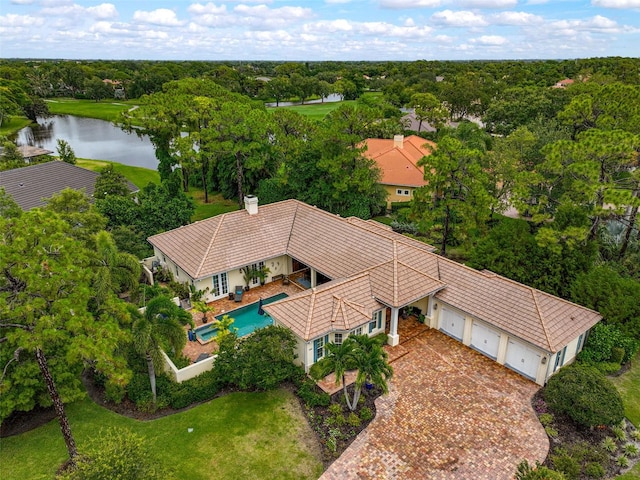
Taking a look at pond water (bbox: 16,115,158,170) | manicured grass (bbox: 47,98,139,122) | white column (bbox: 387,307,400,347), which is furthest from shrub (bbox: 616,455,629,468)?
manicured grass (bbox: 47,98,139,122)

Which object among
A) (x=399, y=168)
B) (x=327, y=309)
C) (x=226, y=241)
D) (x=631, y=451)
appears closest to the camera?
(x=631, y=451)

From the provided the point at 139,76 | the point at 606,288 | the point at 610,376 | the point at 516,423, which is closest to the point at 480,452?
the point at 516,423

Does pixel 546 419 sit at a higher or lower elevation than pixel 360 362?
lower

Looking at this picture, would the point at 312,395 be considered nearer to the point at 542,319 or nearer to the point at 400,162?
the point at 542,319

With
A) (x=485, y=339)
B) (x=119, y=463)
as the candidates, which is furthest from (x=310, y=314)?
(x=119, y=463)

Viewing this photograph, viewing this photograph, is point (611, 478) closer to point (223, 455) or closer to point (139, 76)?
point (223, 455)

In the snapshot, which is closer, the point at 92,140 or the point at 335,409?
the point at 335,409

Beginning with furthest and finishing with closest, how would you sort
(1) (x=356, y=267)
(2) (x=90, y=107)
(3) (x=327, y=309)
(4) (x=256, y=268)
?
(2) (x=90, y=107)
(4) (x=256, y=268)
(1) (x=356, y=267)
(3) (x=327, y=309)
